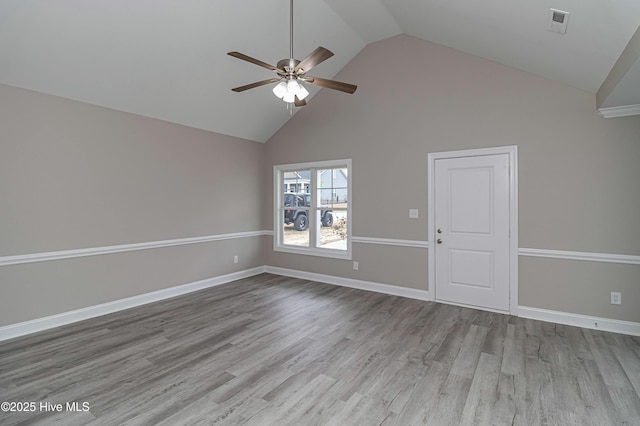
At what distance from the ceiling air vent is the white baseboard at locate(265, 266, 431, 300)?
3.25m

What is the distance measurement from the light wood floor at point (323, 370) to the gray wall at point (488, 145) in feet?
2.14

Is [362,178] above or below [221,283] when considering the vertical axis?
above

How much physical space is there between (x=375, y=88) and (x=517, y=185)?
8.10 feet

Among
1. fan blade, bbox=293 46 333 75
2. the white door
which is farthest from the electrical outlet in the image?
fan blade, bbox=293 46 333 75

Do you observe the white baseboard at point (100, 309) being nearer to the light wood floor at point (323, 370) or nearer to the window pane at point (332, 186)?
the light wood floor at point (323, 370)

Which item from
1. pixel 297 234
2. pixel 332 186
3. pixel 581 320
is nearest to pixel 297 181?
pixel 332 186

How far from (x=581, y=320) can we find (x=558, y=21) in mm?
3092

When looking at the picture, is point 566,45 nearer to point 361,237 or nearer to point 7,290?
point 361,237

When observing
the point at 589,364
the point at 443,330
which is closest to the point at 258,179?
the point at 443,330

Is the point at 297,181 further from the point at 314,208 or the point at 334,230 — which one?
the point at 334,230

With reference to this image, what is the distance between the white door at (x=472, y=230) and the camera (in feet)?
12.8

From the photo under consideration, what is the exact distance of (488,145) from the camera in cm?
395

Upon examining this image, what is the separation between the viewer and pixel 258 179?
6.04 m

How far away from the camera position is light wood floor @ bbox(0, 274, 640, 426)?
6.79 feet
